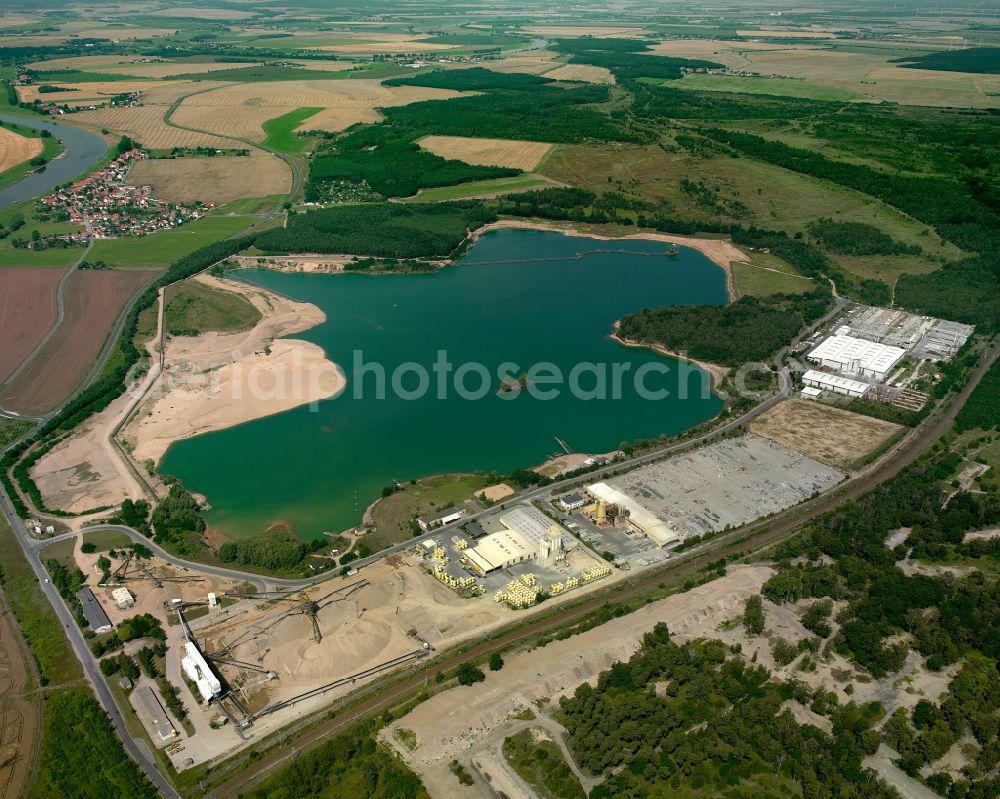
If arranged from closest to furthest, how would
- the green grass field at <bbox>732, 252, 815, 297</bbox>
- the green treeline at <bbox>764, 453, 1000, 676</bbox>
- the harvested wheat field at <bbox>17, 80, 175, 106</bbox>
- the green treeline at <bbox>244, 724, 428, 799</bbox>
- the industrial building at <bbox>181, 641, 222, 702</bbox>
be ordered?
1. the green treeline at <bbox>244, 724, 428, 799</bbox>
2. the industrial building at <bbox>181, 641, 222, 702</bbox>
3. the green treeline at <bbox>764, 453, 1000, 676</bbox>
4. the green grass field at <bbox>732, 252, 815, 297</bbox>
5. the harvested wheat field at <bbox>17, 80, 175, 106</bbox>

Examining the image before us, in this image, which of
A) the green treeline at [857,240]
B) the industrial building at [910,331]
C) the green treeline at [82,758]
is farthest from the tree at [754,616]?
the green treeline at [857,240]

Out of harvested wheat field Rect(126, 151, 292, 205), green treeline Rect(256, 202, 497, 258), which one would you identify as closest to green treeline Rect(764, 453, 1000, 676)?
green treeline Rect(256, 202, 497, 258)

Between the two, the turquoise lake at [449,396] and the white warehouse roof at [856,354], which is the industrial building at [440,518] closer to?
the turquoise lake at [449,396]

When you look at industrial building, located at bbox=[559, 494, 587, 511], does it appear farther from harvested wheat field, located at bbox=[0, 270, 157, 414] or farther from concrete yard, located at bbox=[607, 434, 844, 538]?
harvested wheat field, located at bbox=[0, 270, 157, 414]

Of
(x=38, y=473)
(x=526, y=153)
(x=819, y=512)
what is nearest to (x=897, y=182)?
(x=526, y=153)

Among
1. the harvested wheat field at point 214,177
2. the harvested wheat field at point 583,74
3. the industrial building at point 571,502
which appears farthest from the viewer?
the harvested wheat field at point 583,74

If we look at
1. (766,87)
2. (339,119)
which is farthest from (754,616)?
(766,87)
